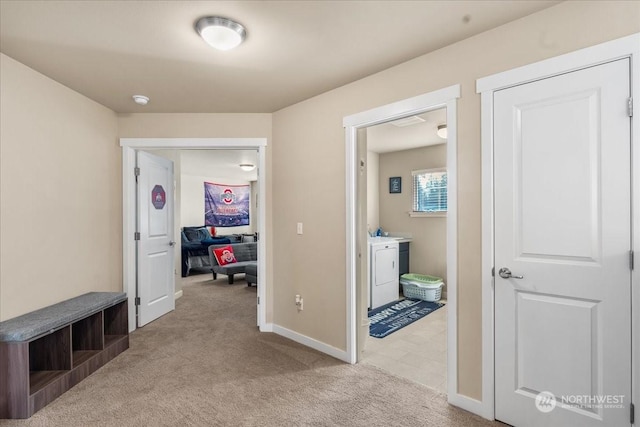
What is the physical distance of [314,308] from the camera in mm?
3199

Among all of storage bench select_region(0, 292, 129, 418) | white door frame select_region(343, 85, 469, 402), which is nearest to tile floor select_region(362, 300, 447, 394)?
white door frame select_region(343, 85, 469, 402)

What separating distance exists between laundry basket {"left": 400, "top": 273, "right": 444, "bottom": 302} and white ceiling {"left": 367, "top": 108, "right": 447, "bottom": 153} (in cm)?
208

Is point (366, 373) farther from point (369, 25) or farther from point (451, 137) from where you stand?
point (369, 25)

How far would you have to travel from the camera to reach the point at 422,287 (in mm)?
4824

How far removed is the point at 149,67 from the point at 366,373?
295 cm

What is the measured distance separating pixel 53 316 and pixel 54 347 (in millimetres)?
271

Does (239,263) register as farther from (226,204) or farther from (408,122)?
(408,122)

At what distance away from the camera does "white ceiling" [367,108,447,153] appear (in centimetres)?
395

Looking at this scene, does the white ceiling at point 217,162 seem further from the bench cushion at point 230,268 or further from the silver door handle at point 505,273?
the silver door handle at point 505,273

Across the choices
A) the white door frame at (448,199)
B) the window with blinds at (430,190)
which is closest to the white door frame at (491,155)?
the white door frame at (448,199)

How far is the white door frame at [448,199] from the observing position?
2189 millimetres

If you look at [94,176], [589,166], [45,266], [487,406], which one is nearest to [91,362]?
[45,266]

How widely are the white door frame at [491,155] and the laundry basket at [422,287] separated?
2793 mm

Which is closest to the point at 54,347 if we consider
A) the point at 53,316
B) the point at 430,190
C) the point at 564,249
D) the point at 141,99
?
the point at 53,316
